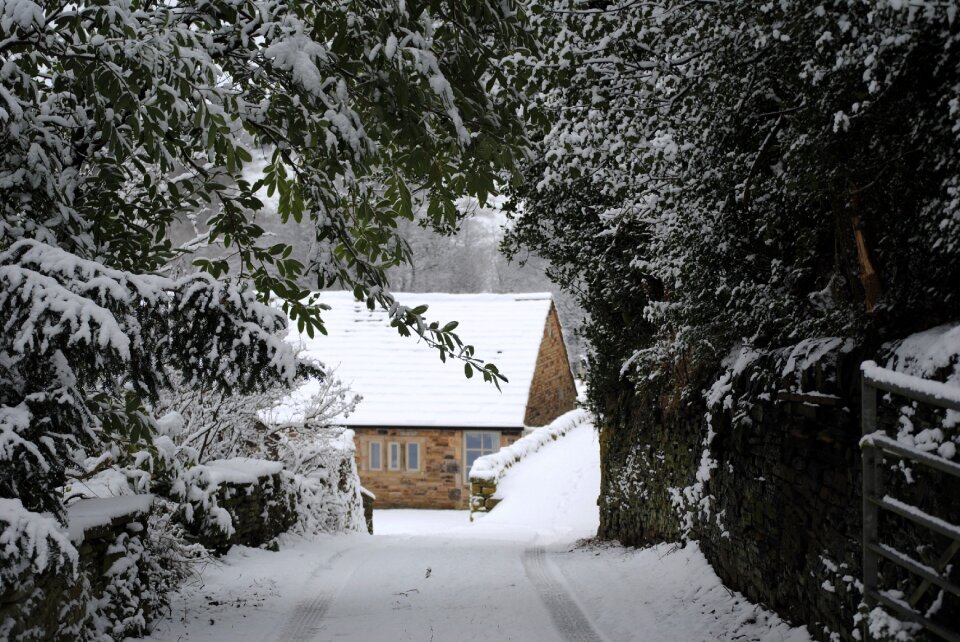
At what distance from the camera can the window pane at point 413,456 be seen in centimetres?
2436

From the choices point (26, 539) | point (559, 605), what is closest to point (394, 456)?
point (559, 605)

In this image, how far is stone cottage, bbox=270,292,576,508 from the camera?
24.2 m

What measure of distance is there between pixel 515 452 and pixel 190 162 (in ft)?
55.9

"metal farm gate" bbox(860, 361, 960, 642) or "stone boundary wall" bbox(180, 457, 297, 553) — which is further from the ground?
"metal farm gate" bbox(860, 361, 960, 642)

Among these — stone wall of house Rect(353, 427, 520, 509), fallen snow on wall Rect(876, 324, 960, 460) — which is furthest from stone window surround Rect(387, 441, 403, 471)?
fallen snow on wall Rect(876, 324, 960, 460)

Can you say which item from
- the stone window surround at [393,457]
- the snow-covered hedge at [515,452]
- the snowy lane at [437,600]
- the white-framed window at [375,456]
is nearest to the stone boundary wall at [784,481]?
the snowy lane at [437,600]

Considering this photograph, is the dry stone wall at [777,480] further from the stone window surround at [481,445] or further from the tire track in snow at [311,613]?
the stone window surround at [481,445]

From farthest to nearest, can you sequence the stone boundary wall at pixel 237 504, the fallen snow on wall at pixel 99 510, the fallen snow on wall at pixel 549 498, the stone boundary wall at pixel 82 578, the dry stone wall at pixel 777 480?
1. the fallen snow on wall at pixel 549 498
2. the stone boundary wall at pixel 237 504
3. the fallen snow on wall at pixel 99 510
4. the dry stone wall at pixel 777 480
5. the stone boundary wall at pixel 82 578

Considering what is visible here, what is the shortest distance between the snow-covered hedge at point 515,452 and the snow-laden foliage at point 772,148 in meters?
11.4

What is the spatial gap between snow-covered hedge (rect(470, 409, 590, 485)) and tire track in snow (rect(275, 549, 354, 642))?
10.2m

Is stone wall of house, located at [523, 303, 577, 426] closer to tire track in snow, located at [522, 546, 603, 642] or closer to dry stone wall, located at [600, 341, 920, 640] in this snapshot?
tire track in snow, located at [522, 546, 603, 642]

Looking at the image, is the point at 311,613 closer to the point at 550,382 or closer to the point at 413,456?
the point at 413,456

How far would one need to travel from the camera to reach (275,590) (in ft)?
25.1

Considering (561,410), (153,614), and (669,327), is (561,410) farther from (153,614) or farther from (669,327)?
(153,614)
